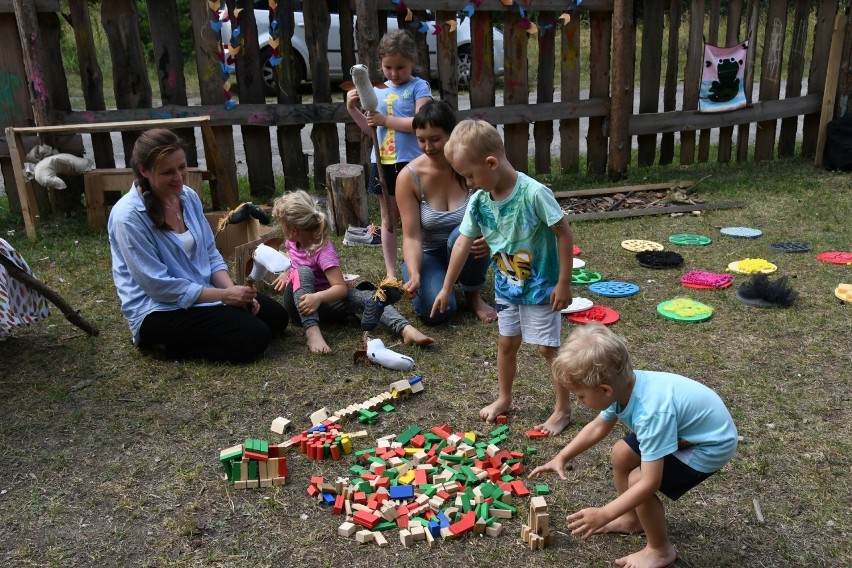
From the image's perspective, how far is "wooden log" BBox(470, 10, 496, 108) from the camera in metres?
7.66

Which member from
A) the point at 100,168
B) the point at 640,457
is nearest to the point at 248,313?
the point at 640,457

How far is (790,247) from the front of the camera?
19.5 ft

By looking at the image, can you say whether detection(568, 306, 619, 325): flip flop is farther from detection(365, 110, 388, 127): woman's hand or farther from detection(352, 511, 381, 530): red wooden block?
detection(352, 511, 381, 530): red wooden block

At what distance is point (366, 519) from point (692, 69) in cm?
729

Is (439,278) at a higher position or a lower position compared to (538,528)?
higher

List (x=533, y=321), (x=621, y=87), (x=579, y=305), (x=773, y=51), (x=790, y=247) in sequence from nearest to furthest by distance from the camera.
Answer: (x=533, y=321) → (x=579, y=305) → (x=790, y=247) → (x=621, y=87) → (x=773, y=51)

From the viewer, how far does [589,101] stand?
8.14 metres

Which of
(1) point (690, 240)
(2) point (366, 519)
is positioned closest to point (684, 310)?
(1) point (690, 240)

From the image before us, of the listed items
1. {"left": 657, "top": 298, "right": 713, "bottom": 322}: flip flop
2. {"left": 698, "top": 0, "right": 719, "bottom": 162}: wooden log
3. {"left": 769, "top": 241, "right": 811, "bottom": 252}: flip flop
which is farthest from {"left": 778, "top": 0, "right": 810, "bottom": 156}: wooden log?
{"left": 657, "top": 298, "right": 713, "bottom": 322}: flip flop

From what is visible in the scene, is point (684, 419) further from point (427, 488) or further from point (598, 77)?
point (598, 77)

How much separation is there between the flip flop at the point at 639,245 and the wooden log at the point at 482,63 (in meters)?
2.47

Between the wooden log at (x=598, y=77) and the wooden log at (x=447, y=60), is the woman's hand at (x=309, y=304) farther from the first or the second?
the wooden log at (x=598, y=77)

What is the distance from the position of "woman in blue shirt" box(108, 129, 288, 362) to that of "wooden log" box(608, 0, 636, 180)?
509 cm

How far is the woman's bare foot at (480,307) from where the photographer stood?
495 centimetres
